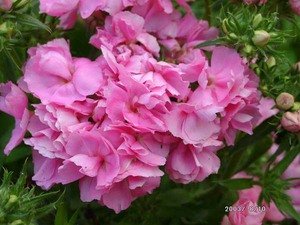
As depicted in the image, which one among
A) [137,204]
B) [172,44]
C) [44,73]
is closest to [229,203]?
[137,204]

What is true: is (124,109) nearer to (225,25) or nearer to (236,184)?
(225,25)

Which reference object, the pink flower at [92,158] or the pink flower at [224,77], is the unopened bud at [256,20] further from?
the pink flower at [92,158]

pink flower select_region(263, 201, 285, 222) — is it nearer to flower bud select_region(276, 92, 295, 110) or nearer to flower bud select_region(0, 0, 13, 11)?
flower bud select_region(276, 92, 295, 110)

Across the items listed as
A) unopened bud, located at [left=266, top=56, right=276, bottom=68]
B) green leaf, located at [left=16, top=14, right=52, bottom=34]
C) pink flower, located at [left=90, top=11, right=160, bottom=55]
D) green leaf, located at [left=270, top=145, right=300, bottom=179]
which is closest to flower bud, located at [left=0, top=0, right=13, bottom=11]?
green leaf, located at [left=16, top=14, right=52, bottom=34]

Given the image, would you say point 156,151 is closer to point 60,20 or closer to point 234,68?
point 234,68

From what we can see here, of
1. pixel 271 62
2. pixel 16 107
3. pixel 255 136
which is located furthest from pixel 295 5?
pixel 16 107

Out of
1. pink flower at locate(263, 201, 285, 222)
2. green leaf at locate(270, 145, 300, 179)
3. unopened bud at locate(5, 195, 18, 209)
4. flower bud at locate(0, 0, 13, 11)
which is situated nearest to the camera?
unopened bud at locate(5, 195, 18, 209)
